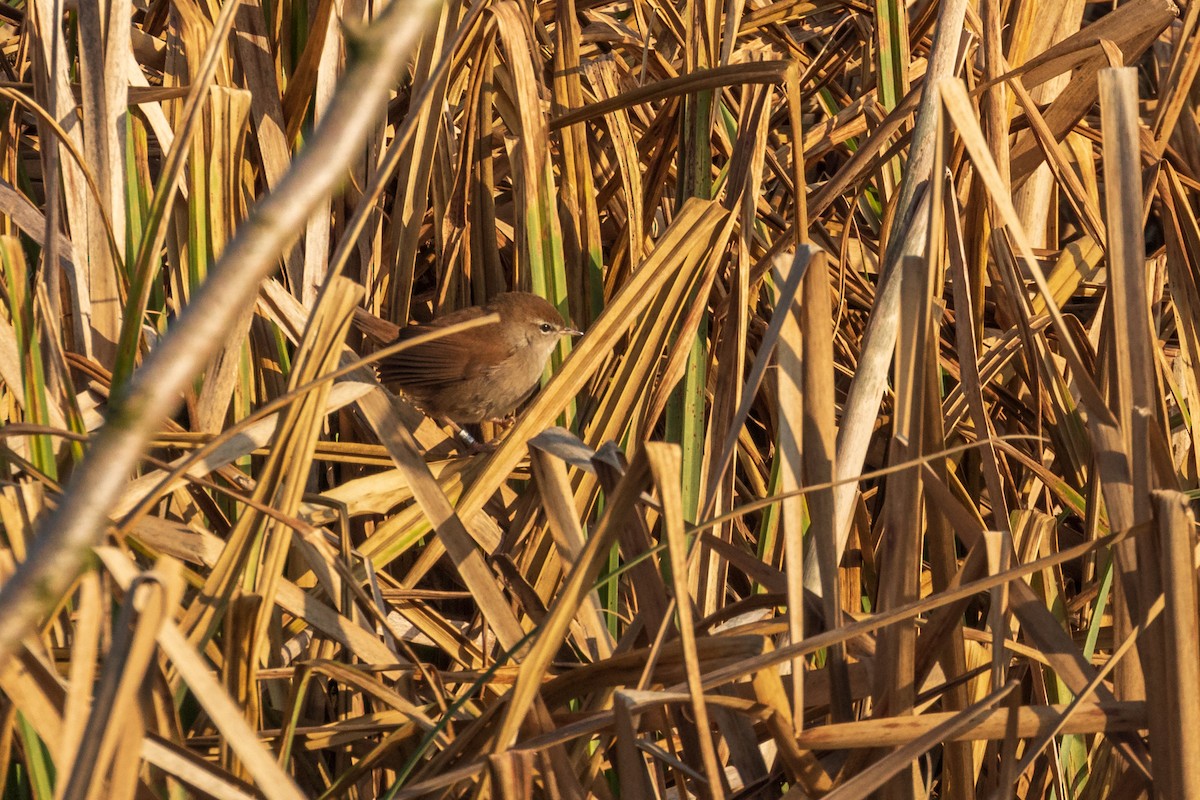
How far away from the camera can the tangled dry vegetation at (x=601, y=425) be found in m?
1.33

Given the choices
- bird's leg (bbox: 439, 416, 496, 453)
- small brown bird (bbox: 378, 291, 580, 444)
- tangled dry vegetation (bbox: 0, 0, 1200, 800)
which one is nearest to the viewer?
tangled dry vegetation (bbox: 0, 0, 1200, 800)

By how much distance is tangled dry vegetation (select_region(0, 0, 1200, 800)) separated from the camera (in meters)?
1.33

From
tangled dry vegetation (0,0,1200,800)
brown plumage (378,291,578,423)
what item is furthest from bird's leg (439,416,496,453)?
tangled dry vegetation (0,0,1200,800)

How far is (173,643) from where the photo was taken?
1.04 metres

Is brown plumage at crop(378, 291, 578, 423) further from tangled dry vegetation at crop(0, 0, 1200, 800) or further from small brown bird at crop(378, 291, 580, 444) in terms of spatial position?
tangled dry vegetation at crop(0, 0, 1200, 800)

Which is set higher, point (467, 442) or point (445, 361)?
point (445, 361)

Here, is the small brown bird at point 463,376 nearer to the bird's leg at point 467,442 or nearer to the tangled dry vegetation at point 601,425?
the bird's leg at point 467,442

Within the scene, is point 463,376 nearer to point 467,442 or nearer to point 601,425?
point 467,442

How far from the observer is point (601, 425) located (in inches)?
90.6

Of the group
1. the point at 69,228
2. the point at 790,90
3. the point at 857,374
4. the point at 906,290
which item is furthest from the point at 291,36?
the point at 906,290

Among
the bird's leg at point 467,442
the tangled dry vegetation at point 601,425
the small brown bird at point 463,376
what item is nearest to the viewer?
the tangled dry vegetation at point 601,425

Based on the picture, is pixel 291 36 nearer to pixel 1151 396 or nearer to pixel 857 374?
pixel 857 374

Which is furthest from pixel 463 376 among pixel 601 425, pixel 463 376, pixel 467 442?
pixel 601 425

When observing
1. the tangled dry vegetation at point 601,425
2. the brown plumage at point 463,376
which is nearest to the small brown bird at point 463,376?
the brown plumage at point 463,376
